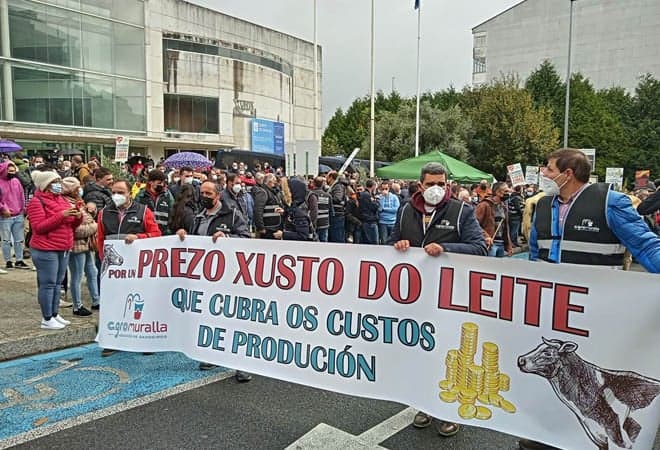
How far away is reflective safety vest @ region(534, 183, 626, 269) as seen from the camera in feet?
10.7

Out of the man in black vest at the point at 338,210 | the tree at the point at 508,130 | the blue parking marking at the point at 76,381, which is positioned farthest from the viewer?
the tree at the point at 508,130

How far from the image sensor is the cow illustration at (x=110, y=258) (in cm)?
496

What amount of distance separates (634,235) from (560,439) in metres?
1.25

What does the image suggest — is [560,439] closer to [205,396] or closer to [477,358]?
[477,358]

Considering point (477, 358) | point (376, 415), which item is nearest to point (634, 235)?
point (477, 358)

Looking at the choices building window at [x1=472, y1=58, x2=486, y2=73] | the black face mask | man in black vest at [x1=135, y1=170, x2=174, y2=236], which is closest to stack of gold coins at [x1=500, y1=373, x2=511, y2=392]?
the black face mask

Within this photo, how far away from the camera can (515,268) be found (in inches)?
124

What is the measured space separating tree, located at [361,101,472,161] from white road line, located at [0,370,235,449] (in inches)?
1289

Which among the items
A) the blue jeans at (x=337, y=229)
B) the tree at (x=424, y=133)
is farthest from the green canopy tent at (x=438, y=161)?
the tree at (x=424, y=133)

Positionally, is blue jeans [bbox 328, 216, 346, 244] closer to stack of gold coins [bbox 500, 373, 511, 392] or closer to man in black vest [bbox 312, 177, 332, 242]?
man in black vest [bbox 312, 177, 332, 242]

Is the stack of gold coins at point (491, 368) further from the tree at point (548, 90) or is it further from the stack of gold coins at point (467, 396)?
the tree at point (548, 90)

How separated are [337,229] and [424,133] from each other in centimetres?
2565

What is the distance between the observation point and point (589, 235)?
3299mm

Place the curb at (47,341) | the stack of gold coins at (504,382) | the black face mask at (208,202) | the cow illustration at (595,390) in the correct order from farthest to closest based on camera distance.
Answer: the curb at (47,341) < the black face mask at (208,202) < the stack of gold coins at (504,382) < the cow illustration at (595,390)
